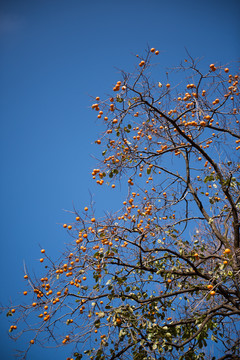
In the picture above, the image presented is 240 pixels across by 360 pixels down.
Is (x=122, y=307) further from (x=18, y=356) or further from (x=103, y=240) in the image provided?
(x=18, y=356)

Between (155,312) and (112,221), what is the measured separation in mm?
1130

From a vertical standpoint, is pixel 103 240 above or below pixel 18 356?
above

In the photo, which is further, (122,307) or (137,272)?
(137,272)

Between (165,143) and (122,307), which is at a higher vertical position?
(165,143)

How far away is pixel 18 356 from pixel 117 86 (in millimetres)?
2450

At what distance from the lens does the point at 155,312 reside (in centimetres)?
317

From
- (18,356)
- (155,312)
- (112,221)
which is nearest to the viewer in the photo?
(18,356)

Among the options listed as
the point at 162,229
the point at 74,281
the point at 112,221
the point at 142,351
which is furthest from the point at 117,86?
the point at 142,351

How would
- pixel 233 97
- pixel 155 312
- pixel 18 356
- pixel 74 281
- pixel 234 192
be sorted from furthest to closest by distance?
1. pixel 234 192
2. pixel 233 97
3. pixel 155 312
4. pixel 74 281
5. pixel 18 356

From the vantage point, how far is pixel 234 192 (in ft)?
12.8

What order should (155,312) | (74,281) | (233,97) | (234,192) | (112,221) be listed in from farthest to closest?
(234,192) → (233,97) → (155,312) → (112,221) → (74,281)

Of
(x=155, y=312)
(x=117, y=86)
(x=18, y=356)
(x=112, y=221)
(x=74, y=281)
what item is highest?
(x=117, y=86)

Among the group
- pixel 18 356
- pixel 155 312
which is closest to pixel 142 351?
pixel 155 312

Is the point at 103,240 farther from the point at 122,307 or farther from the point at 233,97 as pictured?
the point at 233,97
